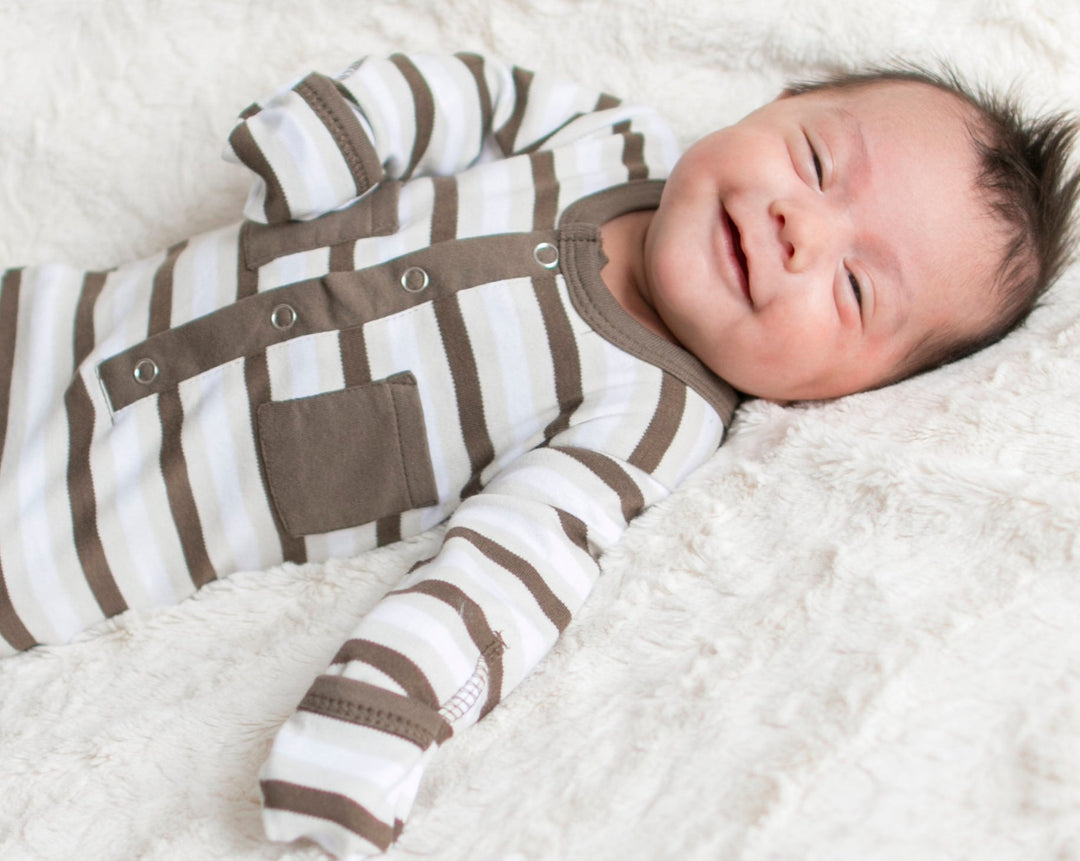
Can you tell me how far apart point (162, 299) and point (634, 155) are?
0.63m

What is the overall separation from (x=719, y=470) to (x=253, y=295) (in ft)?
1.90

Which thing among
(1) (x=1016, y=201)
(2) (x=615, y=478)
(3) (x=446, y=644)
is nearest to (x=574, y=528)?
(2) (x=615, y=478)

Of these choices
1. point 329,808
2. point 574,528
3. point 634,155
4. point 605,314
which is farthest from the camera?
point 634,155

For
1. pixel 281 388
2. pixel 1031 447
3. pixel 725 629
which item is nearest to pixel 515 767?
pixel 725 629

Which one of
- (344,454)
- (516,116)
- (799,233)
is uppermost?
(516,116)

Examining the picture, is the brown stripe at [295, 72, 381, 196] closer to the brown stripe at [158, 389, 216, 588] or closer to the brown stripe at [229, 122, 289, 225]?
the brown stripe at [229, 122, 289, 225]

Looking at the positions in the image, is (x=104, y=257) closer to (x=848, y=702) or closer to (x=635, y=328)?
(x=635, y=328)

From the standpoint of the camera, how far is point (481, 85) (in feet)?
4.37

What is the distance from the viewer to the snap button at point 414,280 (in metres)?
1.14

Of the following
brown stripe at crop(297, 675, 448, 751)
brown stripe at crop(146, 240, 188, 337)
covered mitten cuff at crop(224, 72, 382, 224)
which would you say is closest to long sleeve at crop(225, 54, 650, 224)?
covered mitten cuff at crop(224, 72, 382, 224)

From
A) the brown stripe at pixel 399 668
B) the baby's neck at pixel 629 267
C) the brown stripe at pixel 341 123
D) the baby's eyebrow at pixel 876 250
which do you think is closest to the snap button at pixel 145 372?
the brown stripe at pixel 341 123

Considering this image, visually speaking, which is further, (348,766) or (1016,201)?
(1016,201)

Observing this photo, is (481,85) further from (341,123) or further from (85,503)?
(85,503)

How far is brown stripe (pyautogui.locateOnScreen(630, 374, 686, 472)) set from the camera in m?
1.14
